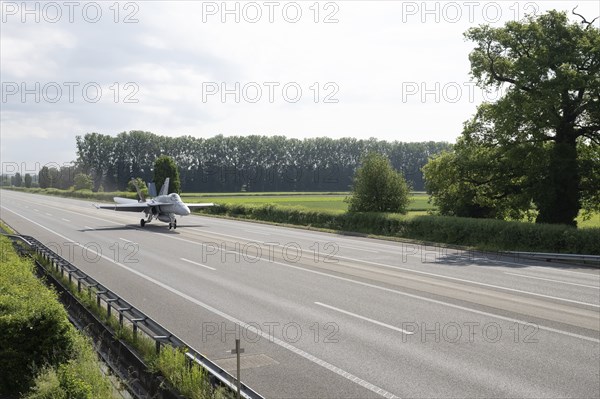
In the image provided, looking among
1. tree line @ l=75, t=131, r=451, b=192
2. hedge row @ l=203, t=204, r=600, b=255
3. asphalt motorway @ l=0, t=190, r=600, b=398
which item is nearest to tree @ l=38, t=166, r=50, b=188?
tree line @ l=75, t=131, r=451, b=192

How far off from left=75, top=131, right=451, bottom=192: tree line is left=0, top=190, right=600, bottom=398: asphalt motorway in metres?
120

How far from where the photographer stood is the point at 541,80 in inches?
1135

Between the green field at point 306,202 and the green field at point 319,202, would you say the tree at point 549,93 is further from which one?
the green field at point 306,202

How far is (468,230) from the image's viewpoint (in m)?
29.0

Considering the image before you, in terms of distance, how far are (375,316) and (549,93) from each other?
821 inches

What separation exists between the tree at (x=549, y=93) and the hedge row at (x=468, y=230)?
4.27 m

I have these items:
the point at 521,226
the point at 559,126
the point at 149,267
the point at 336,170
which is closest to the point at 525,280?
the point at 521,226

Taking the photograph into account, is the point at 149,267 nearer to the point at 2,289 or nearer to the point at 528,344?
the point at 2,289

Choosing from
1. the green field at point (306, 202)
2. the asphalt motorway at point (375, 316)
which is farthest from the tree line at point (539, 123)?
the green field at point (306, 202)

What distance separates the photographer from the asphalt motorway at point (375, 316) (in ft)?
27.7

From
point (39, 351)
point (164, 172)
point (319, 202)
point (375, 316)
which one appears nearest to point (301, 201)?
point (319, 202)

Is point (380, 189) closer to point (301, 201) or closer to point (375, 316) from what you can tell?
point (375, 316)

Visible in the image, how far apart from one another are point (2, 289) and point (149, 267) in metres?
10.9

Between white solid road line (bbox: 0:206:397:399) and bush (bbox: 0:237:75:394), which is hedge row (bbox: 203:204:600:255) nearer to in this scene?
white solid road line (bbox: 0:206:397:399)
